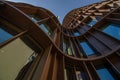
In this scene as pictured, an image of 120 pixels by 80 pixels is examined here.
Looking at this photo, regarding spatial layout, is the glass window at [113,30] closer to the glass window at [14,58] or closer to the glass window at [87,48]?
the glass window at [87,48]

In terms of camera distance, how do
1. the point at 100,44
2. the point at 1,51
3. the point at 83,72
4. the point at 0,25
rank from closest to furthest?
1. the point at 1,51
2. the point at 0,25
3. the point at 83,72
4. the point at 100,44

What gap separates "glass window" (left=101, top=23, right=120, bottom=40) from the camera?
1021cm

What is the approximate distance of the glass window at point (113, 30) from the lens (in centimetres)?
1021

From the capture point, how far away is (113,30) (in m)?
11.0

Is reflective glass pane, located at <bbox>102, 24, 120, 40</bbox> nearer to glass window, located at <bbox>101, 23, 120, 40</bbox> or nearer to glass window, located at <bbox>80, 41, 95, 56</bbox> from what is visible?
glass window, located at <bbox>101, 23, 120, 40</bbox>

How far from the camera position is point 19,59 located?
6098 millimetres

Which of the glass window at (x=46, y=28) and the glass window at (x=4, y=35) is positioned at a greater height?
the glass window at (x=46, y=28)

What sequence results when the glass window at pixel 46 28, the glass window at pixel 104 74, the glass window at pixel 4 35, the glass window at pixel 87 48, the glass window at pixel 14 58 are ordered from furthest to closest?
the glass window at pixel 46 28 < the glass window at pixel 87 48 < the glass window at pixel 104 74 < the glass window at pixel 4 35 < the glass window at pixel 14 58

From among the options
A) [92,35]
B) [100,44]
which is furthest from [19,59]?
[92,35]

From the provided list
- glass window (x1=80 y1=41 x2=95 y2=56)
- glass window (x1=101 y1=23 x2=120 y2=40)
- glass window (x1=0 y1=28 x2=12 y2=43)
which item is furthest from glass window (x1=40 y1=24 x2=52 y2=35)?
glass window (x1=101 y1=23 x2=120 y2=40)

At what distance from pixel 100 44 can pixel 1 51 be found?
20.7ft

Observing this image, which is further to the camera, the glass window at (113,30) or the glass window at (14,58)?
the glass window at (113,30)

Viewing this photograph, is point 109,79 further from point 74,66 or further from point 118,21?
point 118,21

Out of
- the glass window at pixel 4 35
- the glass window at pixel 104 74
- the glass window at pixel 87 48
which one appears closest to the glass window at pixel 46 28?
the glass window at pixel 87 48
